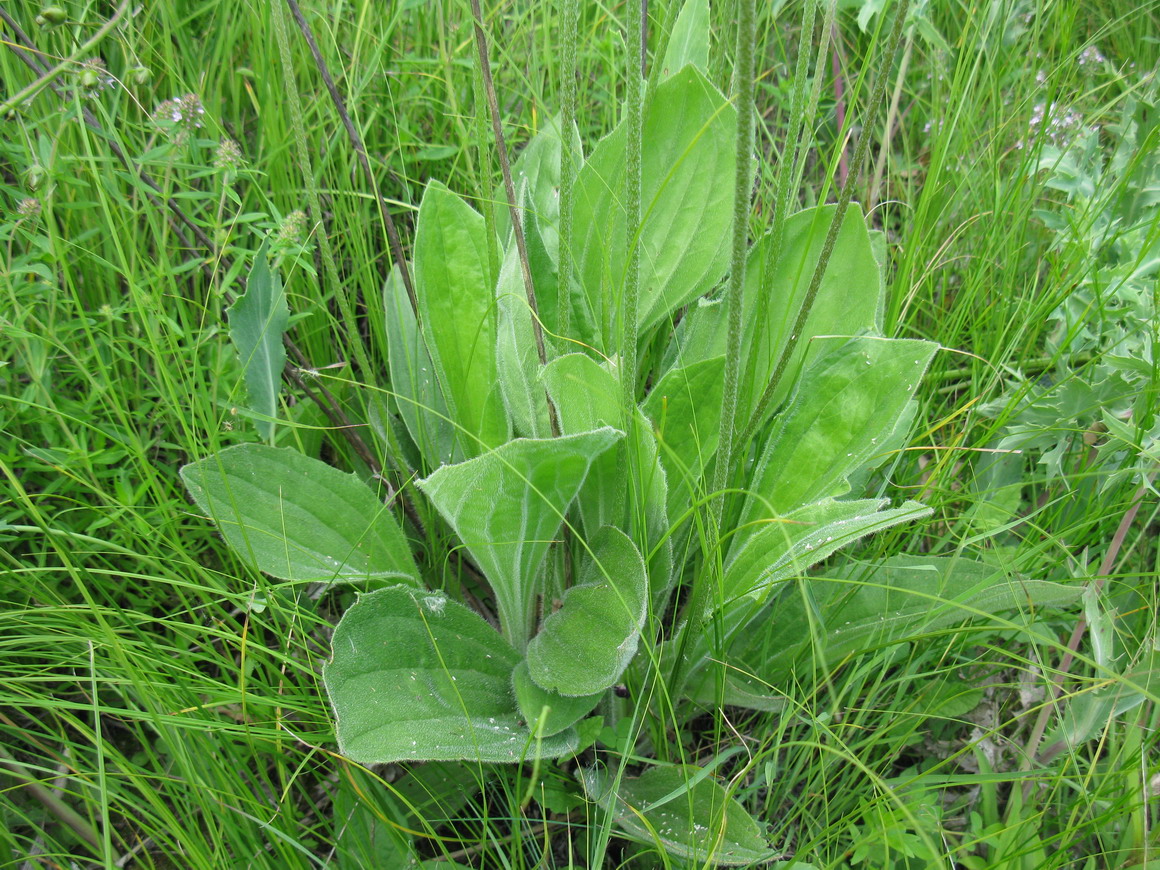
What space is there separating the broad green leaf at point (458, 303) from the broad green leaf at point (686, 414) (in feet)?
0.83

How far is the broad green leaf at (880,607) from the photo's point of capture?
3.70 ft

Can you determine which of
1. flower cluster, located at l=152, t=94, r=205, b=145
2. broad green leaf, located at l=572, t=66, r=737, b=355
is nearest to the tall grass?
flower cluster, located at l=152, t=94, r=205, b=145

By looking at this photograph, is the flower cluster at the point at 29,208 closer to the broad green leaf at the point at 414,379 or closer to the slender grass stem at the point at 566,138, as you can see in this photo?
the broad green leaf at the point at 414,379

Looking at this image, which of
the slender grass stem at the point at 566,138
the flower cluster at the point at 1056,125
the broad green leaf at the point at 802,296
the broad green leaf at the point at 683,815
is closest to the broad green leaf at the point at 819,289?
the broad green leaf at the point at 802,296

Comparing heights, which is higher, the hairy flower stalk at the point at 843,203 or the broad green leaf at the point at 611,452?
the hairy flower stalk at the point at 843,203

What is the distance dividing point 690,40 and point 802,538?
951mm

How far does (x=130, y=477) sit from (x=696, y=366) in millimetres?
972

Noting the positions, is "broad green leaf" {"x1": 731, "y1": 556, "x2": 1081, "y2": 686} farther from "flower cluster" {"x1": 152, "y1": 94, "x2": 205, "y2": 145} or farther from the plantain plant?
"flower cluster" {"x1": 152, "y1": 94, "x2": 205, "y2": 145}

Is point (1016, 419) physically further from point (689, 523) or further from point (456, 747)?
point (456, 747)

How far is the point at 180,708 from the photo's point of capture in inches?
44.8

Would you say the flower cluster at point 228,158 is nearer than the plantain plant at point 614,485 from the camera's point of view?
No

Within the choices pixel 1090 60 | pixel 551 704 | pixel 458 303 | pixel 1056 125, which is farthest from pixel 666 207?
pixel 1090 60

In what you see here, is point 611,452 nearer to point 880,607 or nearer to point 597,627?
point 597,627

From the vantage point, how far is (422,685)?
1.11 metres
